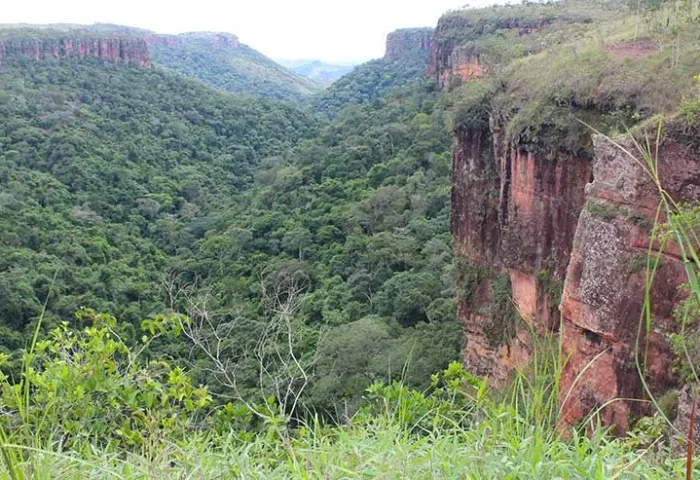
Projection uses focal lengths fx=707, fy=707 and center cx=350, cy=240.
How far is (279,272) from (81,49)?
1479 inches

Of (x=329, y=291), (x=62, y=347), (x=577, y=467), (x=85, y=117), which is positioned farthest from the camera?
(x=85, y=117)

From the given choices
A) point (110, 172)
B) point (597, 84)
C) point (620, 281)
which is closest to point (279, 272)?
point (597, 84)

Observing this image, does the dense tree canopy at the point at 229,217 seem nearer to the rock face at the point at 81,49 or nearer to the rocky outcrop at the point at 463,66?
the rock face at the point at 81,49

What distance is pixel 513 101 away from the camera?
10578mm

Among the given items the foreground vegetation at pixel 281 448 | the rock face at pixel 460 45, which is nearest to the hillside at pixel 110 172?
the foreground vegetation at pixel 281 448

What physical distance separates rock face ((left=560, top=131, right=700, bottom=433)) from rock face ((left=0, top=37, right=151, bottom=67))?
4669 centimetres

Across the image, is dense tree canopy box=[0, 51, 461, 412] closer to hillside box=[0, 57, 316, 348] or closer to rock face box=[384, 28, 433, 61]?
hillside box=[0, 57, 316, 348]

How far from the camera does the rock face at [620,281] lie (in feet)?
21.2

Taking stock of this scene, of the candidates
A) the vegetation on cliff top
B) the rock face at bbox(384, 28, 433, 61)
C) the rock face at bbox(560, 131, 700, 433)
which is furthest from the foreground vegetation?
the rock face at bbox(384, 28, 433, 61)

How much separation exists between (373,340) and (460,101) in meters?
5.26

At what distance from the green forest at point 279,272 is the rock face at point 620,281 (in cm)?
44

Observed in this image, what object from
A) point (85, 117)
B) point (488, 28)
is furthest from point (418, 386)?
point (85, 117)

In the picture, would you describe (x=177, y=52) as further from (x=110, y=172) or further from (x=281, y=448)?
(x=281, y=448)

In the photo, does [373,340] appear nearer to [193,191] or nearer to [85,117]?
[193,191]
